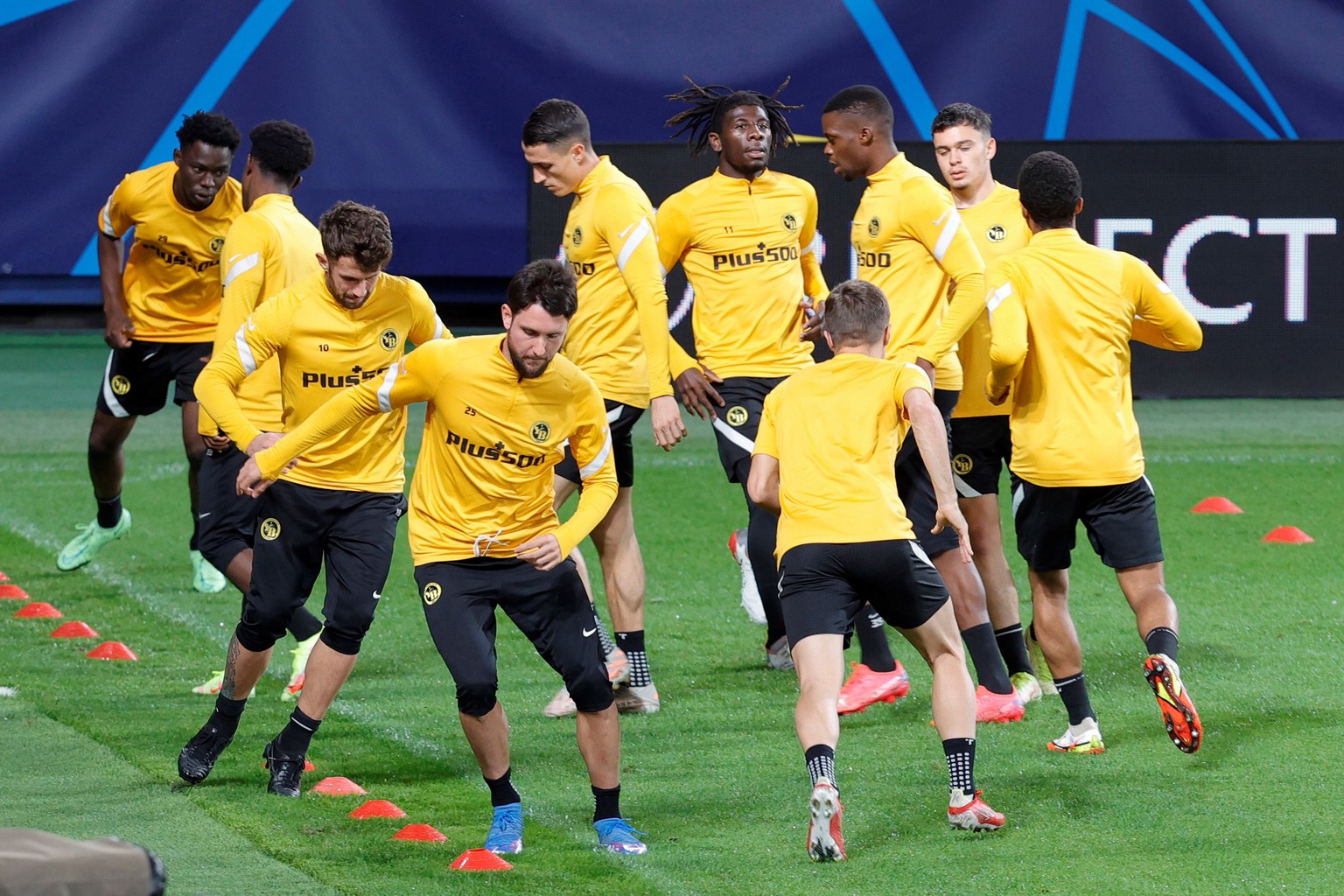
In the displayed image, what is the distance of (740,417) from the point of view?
6.79m

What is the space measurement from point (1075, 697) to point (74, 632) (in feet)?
13.8

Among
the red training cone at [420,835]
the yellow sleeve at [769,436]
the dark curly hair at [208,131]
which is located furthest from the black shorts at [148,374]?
the yellow sleeve at [769,436]

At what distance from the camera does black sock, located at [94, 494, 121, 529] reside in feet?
29.8

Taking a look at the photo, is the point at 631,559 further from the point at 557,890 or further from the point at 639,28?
the point at 639,28

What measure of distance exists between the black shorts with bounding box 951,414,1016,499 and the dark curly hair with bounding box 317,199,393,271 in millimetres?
2411

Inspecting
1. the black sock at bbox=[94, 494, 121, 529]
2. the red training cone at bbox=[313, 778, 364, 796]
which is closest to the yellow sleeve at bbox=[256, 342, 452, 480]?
the red training cone at bbox=[313, 778, 364, 796]

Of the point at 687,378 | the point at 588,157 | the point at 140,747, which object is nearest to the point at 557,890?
the point at 140,747

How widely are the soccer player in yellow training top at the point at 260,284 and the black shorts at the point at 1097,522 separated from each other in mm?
2602

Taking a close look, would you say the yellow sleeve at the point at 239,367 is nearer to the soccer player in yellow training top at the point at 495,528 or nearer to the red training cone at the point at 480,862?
the soccer player in yellow training top at the point at 495,528

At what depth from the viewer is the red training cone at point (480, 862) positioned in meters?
4.78

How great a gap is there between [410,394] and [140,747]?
180 centimetres

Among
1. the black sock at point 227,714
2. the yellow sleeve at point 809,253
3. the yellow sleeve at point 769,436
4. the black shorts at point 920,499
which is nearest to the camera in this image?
the yellow sleeve at point 769,436

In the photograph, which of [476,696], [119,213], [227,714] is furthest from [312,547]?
[119,213]

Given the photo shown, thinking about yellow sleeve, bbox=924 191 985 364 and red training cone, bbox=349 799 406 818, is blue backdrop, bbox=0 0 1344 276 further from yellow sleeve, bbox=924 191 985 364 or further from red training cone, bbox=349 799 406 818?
red training cone, bbox=349 799 406 818
